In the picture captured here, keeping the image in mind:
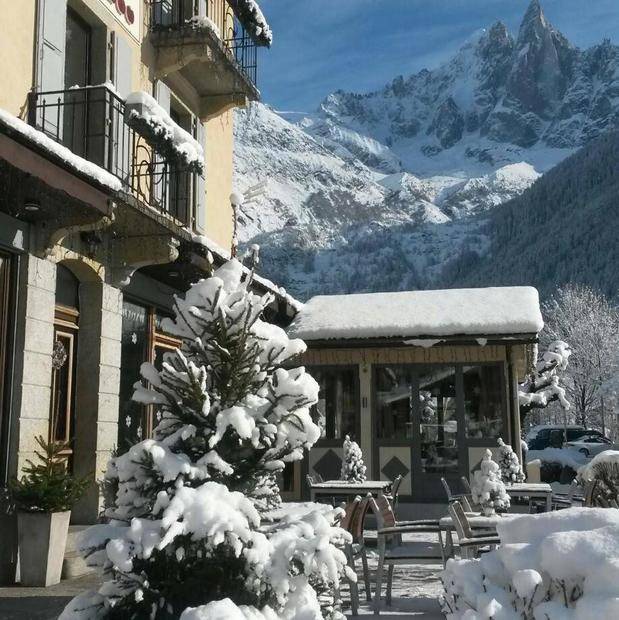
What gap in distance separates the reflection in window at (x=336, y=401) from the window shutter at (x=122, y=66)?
259 inches

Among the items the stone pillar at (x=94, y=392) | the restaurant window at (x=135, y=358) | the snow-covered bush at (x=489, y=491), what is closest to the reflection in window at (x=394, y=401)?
the restaurant window at (x=135, y=358)

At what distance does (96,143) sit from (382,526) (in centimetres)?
577

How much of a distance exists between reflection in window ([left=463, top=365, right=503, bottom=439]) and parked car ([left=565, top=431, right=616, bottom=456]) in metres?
16.7

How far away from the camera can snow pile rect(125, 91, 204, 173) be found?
Result: 8922mm

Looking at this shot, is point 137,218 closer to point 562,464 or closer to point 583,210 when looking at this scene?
point 562,464

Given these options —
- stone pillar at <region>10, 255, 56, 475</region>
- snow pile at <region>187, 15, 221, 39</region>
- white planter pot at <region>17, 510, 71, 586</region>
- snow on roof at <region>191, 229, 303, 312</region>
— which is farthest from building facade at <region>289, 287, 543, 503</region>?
white planter pot at <region>17, 510, 71, 586</region>

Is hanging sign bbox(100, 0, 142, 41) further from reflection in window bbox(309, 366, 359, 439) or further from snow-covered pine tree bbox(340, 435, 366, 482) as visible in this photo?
reflection in window bbox(309, 366, 359, 439)

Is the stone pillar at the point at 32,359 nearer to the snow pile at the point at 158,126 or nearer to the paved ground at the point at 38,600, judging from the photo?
the paved ground at the point at 38,600

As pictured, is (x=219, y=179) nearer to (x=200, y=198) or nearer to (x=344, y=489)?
(x=200, y=198)

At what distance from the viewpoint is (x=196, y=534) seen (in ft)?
10.9

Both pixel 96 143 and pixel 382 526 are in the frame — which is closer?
pixel 382 526

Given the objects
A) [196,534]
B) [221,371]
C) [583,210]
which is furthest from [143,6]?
[583,210]

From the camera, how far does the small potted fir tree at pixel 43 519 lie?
679 centimetres

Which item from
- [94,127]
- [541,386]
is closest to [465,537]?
[94,127]
